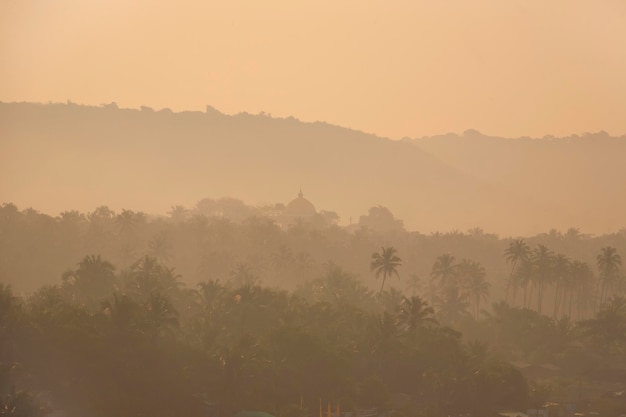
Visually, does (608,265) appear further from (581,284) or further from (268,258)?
(268,258)

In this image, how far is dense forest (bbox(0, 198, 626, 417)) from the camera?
260 ft

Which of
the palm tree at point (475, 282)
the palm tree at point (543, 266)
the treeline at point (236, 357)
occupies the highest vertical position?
the palm tree at point (543, 266)

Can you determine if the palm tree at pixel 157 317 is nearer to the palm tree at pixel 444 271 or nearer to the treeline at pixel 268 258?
the treeline at pixel 268 258

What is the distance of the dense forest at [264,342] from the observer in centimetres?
7938

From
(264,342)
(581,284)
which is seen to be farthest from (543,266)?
(264,342)

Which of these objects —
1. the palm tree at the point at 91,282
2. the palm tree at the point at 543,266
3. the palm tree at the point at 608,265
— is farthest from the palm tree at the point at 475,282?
the palm tree at the point at 91,282

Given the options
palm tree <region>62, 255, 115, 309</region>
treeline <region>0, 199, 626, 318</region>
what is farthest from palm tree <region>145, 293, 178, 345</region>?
treeline <region>0, 199, 626, 318</region>

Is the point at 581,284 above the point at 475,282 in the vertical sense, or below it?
above

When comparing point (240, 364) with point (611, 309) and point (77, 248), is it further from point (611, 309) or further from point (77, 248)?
point (77, 248)

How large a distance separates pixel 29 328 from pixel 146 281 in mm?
25208

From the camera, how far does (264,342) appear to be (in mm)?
91500

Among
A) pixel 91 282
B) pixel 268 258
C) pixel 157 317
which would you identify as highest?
pixel 268 258

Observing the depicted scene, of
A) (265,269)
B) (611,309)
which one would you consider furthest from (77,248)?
(611,309)

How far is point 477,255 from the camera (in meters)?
187
